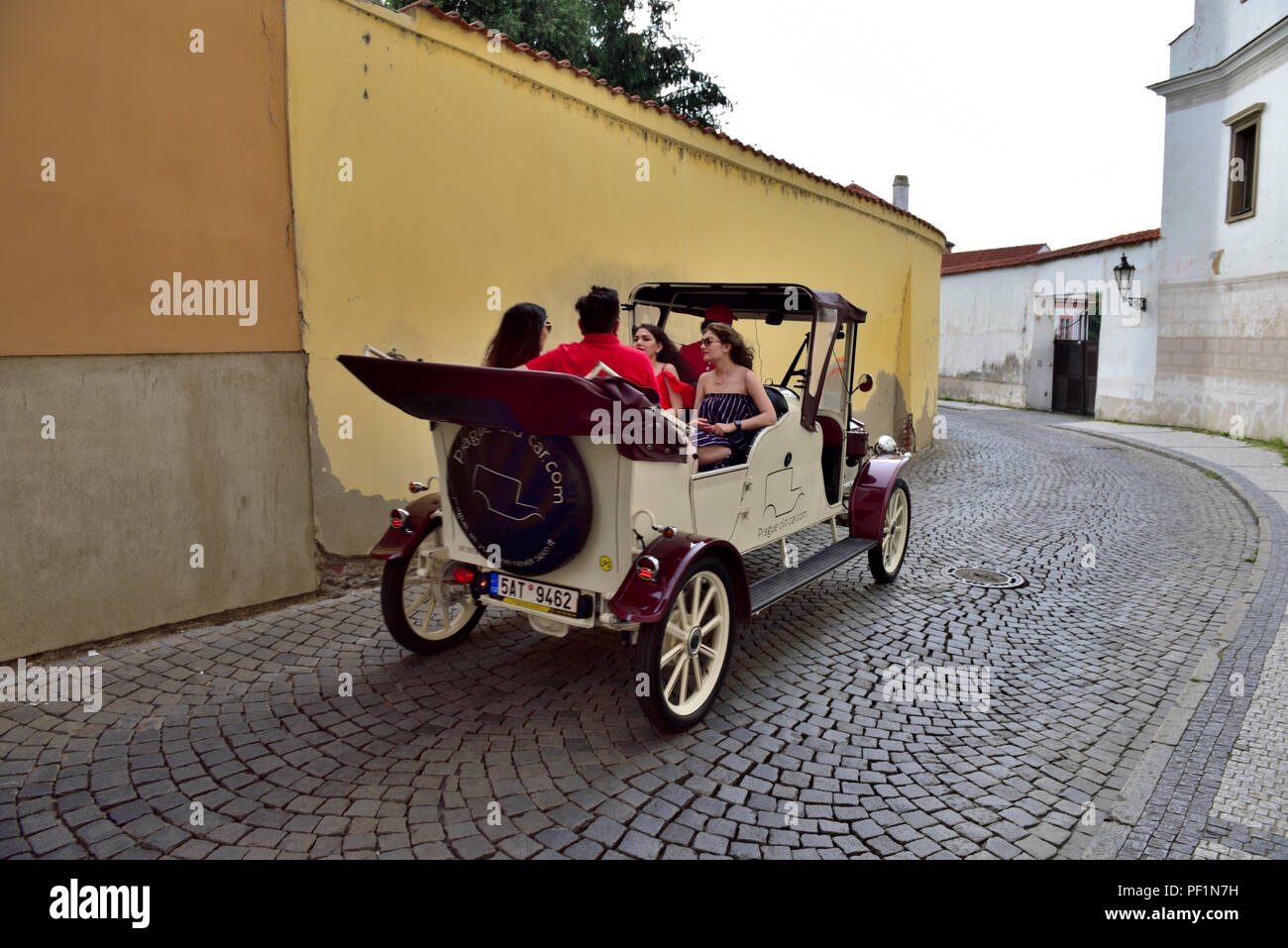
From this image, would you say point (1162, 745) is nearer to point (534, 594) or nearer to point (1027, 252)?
point (534, 594)

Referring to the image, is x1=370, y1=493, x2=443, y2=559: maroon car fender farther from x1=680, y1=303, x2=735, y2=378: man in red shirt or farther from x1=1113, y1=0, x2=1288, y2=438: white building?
x1=1113, y1=0, x2=1288, y2=438: white building

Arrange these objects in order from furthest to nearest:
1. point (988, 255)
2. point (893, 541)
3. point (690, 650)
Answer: point (988, 255)
point (893, 541)
point (690, 650)

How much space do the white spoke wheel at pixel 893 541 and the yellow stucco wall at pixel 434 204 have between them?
2.38m

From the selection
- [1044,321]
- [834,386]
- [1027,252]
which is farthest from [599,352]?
[1027,252]

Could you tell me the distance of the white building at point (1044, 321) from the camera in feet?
59.6

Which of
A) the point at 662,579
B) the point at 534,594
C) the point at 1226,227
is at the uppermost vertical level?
the point at 1226,227

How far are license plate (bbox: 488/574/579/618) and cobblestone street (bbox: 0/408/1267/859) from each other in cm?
53

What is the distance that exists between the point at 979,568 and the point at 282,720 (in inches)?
204

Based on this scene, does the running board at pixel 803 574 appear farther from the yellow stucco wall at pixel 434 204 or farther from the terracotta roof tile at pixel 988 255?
the terracotta roof tile at pixel 988 255

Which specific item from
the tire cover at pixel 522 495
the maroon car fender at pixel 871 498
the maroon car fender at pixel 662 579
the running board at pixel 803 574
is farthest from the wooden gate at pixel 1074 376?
the tire cover at pixel 522 495

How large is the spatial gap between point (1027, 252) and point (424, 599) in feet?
120

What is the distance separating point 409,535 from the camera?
4.20 m

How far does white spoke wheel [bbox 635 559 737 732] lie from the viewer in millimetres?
3381
